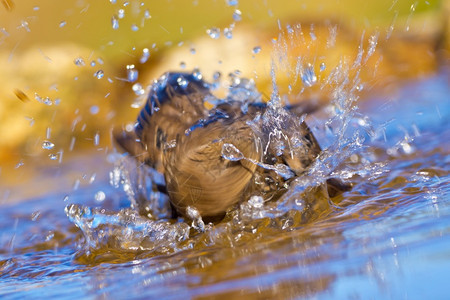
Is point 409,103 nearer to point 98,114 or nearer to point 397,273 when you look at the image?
point 98,114

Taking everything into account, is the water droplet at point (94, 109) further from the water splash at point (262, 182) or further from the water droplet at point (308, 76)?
the water droplet at point (308, 76)

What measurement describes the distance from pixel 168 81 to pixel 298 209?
70 cm

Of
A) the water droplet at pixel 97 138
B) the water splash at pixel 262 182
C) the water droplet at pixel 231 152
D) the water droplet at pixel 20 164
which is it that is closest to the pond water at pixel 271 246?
the water splash at pixel 262 182

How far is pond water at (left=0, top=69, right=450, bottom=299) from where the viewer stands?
1.11 metres

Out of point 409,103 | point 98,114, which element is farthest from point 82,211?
point 98,114

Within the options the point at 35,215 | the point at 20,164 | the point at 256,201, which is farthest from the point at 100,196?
the point at 20,164

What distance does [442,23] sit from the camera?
20.4ft

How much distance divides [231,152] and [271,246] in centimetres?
35

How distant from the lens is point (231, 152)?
5.71 ft

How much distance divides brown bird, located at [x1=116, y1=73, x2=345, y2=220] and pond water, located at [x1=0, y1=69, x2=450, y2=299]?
3.3 inches

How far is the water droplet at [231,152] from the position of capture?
1733mm

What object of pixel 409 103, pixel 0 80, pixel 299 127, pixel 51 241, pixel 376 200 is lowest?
pixel 376 200

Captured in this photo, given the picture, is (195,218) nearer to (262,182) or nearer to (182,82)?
(262,182)

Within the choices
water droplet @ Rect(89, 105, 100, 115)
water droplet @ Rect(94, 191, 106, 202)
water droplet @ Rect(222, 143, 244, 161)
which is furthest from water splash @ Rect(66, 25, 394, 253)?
water droplet @ Rect(89, 105, 100, 115)
